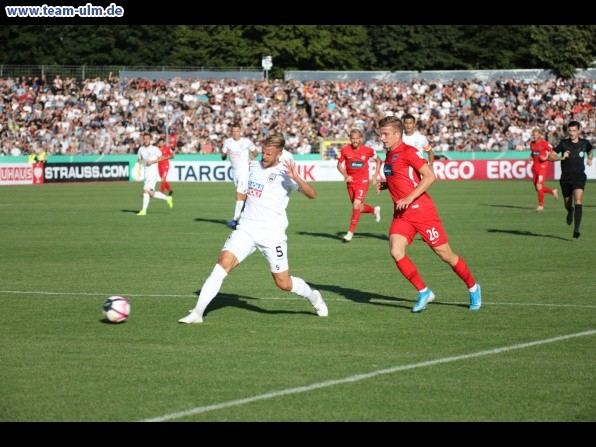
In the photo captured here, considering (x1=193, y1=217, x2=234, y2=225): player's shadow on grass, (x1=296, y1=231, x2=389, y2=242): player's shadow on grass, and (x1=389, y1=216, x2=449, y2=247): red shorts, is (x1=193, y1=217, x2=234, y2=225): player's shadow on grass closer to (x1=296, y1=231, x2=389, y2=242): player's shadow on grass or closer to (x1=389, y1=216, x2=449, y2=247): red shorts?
(x1=296, y1=231, x2=389, y2=242): player's shadow on grass

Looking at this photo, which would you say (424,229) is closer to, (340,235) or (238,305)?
(238,305)

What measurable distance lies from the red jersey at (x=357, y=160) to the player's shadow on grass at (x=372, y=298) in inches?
304

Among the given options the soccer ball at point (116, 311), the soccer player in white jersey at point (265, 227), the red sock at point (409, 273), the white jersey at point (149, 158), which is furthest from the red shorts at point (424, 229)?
the white jersey at point (149, 158)

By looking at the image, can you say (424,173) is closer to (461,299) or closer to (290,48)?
(461,299)

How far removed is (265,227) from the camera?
1102 centimetres

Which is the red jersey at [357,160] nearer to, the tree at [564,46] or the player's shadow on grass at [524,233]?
the player's shadow on grass at [524,233]

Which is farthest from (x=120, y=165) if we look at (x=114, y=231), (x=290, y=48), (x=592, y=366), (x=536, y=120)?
(x=592, y=366)

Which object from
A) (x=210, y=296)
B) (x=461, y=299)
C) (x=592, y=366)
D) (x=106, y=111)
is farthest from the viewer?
(x=106, y=111)

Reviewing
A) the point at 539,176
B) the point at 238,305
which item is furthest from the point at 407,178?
the point at 539,176

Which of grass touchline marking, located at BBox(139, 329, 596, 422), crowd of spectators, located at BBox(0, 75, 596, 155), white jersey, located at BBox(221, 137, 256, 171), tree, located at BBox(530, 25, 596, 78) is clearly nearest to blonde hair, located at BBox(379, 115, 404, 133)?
grass touchline marking, located at BBox(139, 329, 596, 422)

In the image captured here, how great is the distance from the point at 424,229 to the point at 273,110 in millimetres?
47240

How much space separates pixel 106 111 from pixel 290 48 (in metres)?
31.5

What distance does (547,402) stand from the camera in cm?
751
